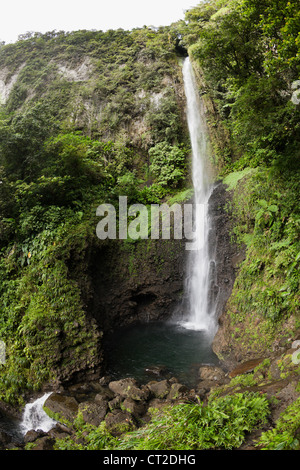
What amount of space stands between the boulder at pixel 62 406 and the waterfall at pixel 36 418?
17 centimetres

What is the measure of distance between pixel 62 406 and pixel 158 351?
13.4 ft

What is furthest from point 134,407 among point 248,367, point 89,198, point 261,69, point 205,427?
point 261,69

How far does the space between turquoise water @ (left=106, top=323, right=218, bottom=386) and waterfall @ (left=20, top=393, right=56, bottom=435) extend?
224 centimetres

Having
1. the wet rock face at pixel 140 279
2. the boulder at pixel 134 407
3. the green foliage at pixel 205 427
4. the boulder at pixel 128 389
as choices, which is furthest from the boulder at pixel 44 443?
the wet rock face at pixel 140 279

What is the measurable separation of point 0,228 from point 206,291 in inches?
326

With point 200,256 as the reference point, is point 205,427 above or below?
below

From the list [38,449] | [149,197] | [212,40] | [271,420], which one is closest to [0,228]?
[149,197]

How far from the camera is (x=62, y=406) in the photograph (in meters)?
7.10

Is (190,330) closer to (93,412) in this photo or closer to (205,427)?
(93,412)

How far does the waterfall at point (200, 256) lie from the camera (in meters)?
12.0

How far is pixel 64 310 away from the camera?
9.62m

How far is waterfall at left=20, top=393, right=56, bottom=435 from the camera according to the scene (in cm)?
687

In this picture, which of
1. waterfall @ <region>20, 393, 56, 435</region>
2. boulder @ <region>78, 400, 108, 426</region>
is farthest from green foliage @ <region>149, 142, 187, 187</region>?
waterfall @ <region>20, 393, 56, 435</region>

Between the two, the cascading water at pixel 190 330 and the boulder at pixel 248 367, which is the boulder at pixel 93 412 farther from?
the boulder at pixel 248 367
